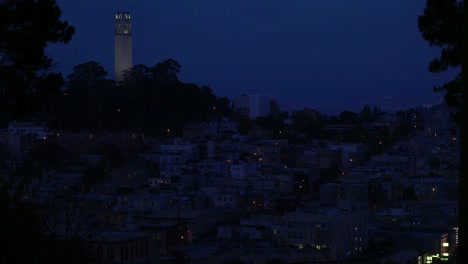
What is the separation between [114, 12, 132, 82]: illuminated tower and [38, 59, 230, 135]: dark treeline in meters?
1.63

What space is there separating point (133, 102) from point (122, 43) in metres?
6.37

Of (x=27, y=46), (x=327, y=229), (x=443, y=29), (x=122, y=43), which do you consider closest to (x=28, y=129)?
(x=122, y=43)

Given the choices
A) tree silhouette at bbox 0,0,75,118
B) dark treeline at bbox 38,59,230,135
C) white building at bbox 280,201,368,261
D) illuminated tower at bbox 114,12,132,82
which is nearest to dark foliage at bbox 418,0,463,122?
tree silhouette at bbox 0,0,75,118

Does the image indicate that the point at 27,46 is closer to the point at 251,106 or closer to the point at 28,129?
the point at 28,129

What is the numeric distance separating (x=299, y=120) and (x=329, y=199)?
17.3 meters

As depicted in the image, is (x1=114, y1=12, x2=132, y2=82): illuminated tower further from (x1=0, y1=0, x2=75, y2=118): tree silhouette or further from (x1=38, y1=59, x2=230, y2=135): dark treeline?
Result: (x1=0, y1=0, x2=75, y2=118): tree silhouette

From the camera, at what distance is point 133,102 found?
30297mm

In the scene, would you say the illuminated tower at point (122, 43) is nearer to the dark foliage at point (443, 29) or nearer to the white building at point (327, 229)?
the white building at point (327, 229)

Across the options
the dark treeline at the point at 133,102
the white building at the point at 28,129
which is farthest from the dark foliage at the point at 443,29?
the dark treeline at the point at 133,102

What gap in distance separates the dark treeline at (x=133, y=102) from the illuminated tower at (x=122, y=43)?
5.34ft

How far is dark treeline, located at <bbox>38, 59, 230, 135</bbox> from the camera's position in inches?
1158

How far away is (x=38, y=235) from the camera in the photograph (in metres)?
3.61

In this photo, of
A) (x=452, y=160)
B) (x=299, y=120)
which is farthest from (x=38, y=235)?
(x=299, y=120)

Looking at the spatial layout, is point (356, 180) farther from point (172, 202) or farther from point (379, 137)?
point (379, 137)
